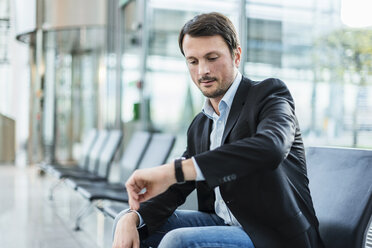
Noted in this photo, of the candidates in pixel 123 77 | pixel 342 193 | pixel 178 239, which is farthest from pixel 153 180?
pixel 123 77

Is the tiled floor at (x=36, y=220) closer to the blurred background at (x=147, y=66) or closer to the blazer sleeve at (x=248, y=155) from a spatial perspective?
the blurred background at (x=147, y=66)

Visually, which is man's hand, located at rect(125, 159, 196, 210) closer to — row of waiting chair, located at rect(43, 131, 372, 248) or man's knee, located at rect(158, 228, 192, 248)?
man's knee, located at rect(158, 228, 192, 248)

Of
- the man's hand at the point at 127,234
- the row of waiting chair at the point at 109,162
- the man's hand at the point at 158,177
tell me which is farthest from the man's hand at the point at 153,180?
the row of waiting chair at the point at 109,162

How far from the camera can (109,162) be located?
5180mm

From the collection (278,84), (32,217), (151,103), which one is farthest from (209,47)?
(151,103)

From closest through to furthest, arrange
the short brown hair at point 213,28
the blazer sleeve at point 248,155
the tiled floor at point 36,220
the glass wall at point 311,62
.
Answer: the blazer sleeve at point 248,155 < the short brown hair at point 213,28 < the glass wall at point 311,62 < the tiled floor at point 36,220

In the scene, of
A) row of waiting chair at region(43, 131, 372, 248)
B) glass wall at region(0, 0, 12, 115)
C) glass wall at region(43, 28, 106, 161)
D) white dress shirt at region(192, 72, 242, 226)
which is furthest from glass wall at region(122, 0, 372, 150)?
glass wall at region(0, 0, 12, 115)

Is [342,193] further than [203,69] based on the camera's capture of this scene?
Yes

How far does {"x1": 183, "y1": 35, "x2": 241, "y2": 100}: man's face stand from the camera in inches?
62.1

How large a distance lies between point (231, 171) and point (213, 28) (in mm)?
556

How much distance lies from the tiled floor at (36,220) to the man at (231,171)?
204cm

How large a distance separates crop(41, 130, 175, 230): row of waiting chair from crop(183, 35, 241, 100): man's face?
1.67 metres

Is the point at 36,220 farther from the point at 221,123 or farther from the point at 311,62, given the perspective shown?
the point at 221,123

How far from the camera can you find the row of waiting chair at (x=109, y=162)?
12.3 ft
